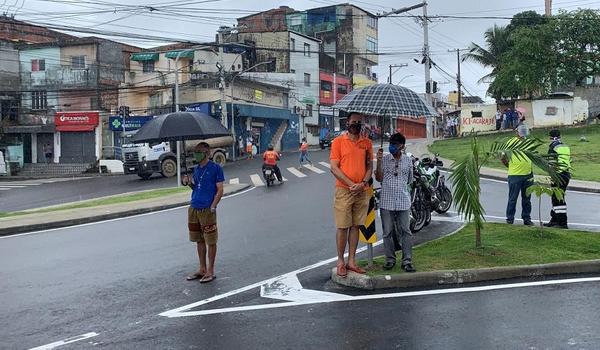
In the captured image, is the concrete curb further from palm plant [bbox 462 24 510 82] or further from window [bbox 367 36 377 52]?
window [bbox 367 36 377 52]

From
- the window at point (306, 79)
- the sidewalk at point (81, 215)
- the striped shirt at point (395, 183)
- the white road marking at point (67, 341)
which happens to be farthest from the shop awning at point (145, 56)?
the white road marking at point (67, 341)

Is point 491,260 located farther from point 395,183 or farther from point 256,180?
point 256,180

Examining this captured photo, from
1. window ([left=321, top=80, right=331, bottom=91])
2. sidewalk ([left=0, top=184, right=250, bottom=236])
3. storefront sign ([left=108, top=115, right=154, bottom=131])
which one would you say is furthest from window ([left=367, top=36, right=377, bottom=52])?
sidewalk ([left=0, top=184, right=250, bottom=236])

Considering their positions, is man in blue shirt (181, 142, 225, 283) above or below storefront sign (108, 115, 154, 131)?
below

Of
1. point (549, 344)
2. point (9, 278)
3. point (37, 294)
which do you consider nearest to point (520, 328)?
point (549, 344)

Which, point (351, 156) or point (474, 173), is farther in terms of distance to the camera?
point (474, 173)

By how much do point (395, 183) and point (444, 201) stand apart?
5761mm

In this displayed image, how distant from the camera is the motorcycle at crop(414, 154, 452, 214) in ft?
35.7

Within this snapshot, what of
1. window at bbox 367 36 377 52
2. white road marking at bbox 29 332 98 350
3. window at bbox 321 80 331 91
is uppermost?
window at bbox 367 36 377 52

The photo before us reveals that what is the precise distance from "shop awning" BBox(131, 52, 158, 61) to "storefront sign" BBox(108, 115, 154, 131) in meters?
9.80

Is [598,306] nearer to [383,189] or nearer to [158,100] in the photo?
[383,189]

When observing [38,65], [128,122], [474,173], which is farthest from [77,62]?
[474,173]

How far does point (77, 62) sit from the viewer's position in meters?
49.3

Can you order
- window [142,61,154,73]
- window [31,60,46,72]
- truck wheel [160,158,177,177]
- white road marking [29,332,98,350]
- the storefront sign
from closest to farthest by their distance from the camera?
1. white road marking [29,332,98,350]
2. truck wheel [160,158,177,177]
3. the storefront sign
4. window [31,60,46,72]
5. window [142,61,154,73]
